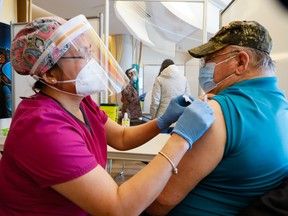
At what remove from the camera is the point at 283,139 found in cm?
84

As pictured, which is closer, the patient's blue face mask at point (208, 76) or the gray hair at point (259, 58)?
the gray hair at point (259, 58)

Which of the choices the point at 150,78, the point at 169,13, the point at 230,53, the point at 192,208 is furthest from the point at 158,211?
the point at 150,78

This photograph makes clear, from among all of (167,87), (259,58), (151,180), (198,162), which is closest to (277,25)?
(259,58)

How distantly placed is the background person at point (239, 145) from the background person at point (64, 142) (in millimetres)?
92

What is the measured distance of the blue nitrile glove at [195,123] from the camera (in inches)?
30.3

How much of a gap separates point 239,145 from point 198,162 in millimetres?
138

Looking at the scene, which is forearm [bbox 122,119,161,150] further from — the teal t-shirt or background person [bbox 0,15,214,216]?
the teal t-shirt

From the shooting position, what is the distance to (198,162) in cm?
83

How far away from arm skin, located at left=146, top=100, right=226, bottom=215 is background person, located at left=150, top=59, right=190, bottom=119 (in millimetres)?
2440

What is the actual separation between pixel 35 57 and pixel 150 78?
22.0 feet

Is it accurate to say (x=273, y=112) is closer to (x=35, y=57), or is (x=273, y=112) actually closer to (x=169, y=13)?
(x=35, y=57)

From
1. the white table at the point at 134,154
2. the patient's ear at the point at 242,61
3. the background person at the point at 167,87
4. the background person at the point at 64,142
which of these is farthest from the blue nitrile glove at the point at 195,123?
the background person at the point at 167,87

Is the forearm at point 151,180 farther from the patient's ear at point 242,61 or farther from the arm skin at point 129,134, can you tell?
the arm skin at point 129,134

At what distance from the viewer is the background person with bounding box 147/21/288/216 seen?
0.81m
